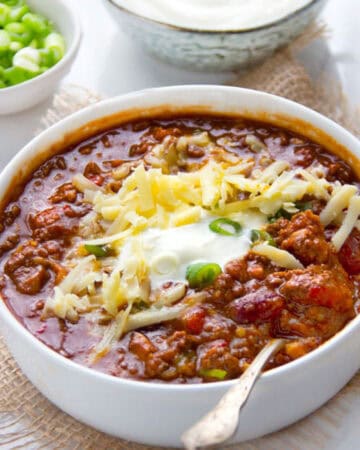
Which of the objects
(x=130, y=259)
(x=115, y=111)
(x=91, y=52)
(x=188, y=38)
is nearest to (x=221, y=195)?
(x=130, y=259)

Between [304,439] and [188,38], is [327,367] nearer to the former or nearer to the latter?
[304,439]

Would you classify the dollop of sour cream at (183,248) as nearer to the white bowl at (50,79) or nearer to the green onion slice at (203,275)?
the green onion slice at (203,275)

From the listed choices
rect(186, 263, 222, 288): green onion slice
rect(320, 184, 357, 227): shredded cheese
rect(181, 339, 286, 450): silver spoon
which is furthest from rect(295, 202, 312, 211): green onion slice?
rect(181, 339, 286, 450): silver spoon

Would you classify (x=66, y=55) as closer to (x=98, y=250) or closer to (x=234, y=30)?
(x=234, y=30)

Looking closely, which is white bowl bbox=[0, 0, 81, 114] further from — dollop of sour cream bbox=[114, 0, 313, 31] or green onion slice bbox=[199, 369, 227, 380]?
green onion slice bbox=[199, 369, 227, 380]

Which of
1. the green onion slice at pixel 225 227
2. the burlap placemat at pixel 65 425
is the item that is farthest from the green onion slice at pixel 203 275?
the burlap placemat at pixel 65 425
